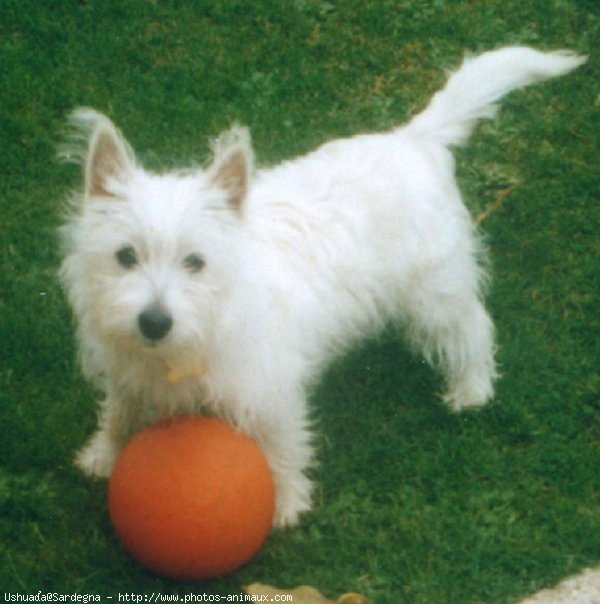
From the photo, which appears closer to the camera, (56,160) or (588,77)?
(56,160)

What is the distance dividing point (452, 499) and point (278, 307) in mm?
1120

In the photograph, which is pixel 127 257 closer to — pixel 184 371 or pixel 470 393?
pixel 184 371

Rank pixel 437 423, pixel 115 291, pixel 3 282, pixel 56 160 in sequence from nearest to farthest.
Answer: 1. pixel 115 291
2. pixel 437 423
3. pixel 3 282
4. pixel 56 160

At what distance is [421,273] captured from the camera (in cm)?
452

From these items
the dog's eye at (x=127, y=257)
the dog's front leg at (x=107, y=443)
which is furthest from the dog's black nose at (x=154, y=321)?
the dog's front leg at (x=107, y=443)

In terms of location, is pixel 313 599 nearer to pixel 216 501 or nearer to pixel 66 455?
pixel 216 501

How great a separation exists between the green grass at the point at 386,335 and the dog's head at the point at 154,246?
37.1 inches

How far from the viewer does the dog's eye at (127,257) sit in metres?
3.57

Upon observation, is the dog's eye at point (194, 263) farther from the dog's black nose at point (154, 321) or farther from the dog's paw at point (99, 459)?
the dog's paw at point (99, 459)

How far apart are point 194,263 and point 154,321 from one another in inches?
10.9

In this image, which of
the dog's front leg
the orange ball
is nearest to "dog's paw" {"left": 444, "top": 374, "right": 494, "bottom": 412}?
the orange ball

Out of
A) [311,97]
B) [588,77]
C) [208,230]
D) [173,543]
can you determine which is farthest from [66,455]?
[588,77]

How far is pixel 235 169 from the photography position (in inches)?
147

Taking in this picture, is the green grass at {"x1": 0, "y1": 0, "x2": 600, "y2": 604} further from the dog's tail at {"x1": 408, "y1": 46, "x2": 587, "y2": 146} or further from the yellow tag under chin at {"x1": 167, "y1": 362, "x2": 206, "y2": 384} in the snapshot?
the dog's tail at {"x1": 408, "y1": 46, "x2": 587, "y2": 146}
